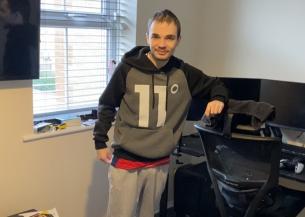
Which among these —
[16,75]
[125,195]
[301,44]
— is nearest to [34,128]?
[16,75]

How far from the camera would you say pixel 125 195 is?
1774 millimetres

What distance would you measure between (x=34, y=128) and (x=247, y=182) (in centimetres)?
111

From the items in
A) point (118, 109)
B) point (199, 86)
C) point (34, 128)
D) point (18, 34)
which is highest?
point (18, 34)

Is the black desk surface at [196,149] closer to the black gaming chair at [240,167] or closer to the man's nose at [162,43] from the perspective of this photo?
the black gaming chair at [240,167]

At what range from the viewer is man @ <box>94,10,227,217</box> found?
5.70ft

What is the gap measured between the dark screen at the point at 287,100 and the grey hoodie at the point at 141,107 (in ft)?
2.57

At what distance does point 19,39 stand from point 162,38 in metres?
0.68

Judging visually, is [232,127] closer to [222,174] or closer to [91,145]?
[222,174]

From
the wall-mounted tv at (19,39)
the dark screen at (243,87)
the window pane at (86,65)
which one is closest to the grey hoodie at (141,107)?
the wall-mounted tv at (19,39)

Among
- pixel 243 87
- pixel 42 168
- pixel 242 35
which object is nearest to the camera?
pixel 42 168

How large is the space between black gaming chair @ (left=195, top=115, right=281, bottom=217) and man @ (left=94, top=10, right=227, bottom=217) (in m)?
0.17

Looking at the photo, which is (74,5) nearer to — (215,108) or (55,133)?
(55,133)

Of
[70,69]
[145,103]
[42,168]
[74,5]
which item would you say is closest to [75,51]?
[70,69]

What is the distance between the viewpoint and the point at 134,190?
179cm
